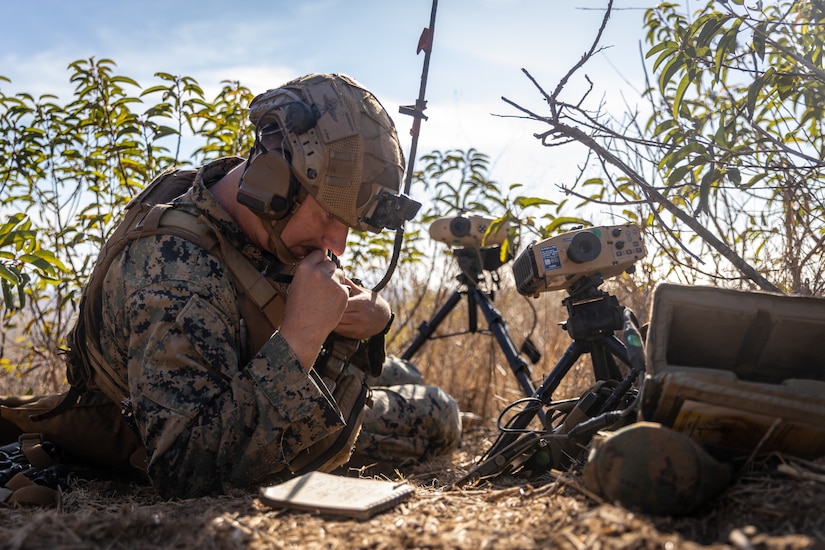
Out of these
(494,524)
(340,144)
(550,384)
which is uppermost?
(340,144)

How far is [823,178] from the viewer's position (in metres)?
2.72

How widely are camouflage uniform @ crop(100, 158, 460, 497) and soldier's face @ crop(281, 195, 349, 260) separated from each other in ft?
0.91

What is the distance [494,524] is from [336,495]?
42 cm

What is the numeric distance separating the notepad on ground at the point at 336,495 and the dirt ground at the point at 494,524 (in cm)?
2

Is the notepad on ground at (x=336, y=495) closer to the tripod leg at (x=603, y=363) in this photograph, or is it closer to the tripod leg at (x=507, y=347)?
the tripod leg at (x=603, y=363)

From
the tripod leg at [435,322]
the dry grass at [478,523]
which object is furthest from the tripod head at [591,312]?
the tripod leg at [435,322]

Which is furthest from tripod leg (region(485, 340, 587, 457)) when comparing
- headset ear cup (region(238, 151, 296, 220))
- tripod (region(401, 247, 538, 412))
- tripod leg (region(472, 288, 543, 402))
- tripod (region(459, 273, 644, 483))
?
headset ear cup (region(238, 151, 296, 220))

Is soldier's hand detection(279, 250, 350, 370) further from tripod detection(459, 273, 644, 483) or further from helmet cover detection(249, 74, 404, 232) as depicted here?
tripod detection(459, 273, 644, 483)

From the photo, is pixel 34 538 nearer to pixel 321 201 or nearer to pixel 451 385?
pixel 321 201

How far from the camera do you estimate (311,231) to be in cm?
251

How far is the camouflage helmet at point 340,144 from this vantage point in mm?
2350

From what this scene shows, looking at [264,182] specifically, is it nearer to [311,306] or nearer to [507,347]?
[311,306]

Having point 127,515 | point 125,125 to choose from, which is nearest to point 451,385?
point 125,125

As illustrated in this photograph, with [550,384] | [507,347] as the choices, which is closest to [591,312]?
[550,384]
